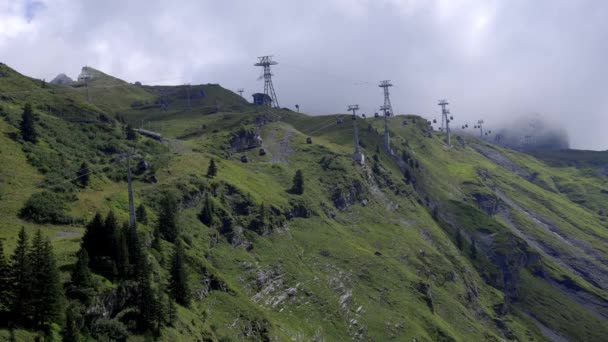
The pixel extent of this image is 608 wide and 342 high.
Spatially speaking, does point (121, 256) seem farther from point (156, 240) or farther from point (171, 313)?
point (156, 240)

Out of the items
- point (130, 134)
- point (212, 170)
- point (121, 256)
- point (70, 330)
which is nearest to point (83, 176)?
point (212, 170)

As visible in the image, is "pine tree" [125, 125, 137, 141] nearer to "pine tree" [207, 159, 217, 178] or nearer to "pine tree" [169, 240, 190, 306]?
"pine tree" [207, 159, 217, 178]

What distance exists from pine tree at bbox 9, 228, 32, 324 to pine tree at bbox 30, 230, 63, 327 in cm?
64

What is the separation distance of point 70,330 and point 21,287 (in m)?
7.48

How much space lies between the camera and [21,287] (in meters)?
76.6

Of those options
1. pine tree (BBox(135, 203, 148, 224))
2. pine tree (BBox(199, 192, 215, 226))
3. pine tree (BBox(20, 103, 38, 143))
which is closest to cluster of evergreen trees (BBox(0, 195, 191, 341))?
pine tree (BBox(135, 203, 148, 224))

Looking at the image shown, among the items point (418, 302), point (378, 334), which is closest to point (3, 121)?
point (378, 334)

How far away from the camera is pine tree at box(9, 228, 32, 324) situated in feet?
248

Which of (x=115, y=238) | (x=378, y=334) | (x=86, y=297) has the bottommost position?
(x=378, y=334)

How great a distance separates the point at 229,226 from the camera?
15762 centimetres

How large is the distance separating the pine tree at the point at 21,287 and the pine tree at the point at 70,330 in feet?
13.8

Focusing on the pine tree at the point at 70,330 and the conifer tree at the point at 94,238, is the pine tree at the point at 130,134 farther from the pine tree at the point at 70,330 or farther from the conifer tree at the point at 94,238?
the pine tree at the point at 70,330

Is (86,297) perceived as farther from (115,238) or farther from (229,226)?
(229,226)

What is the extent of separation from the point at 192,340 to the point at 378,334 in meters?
72.7
